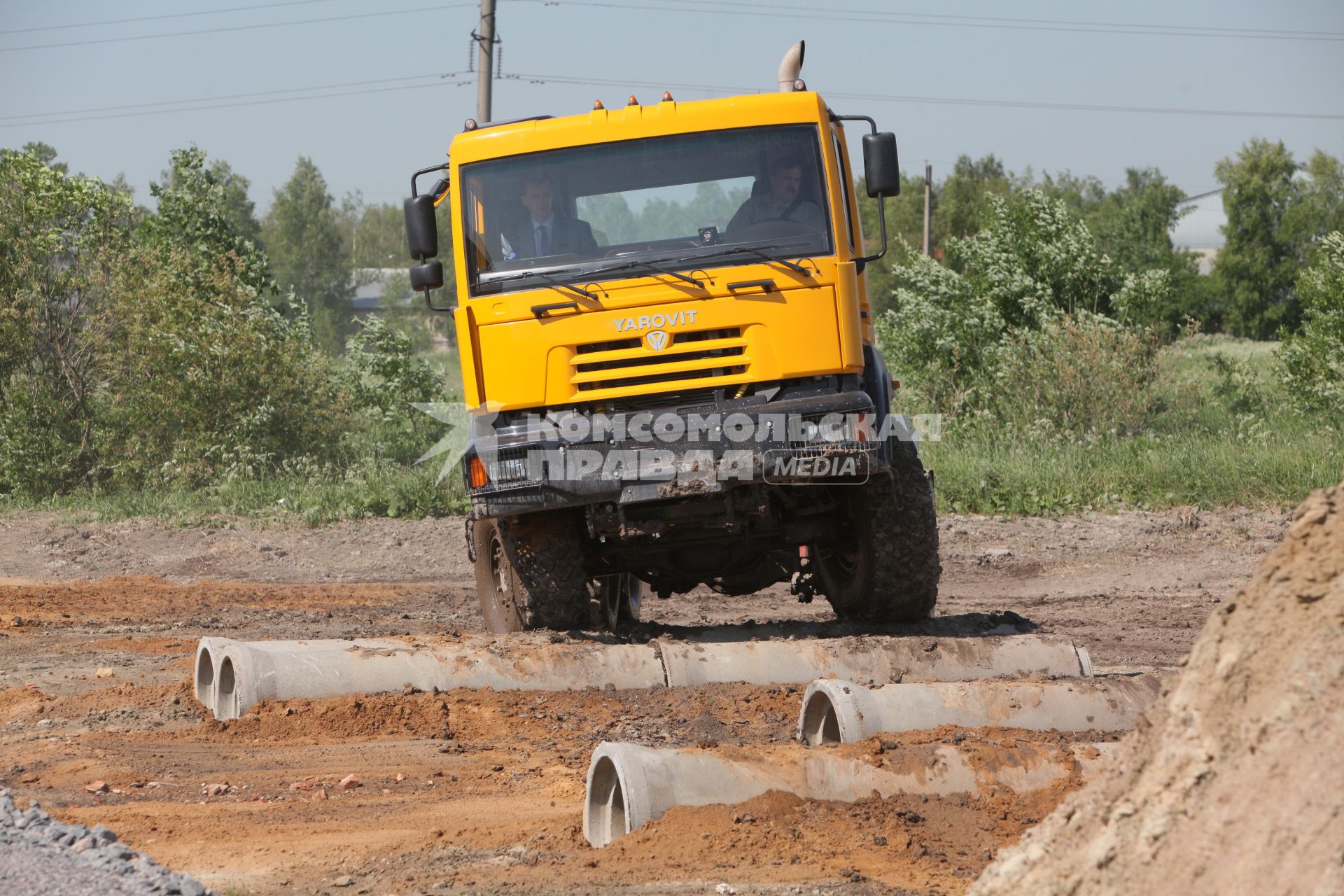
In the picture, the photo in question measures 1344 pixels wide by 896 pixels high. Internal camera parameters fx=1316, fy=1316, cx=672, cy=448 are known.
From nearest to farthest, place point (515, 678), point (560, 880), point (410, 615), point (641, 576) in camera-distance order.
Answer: point (560, 880) → point (515, 678) → point (641, 576) → point (410, 615)

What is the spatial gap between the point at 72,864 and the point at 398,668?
9.42 feet

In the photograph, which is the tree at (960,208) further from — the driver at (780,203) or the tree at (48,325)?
the driver at (780,203)

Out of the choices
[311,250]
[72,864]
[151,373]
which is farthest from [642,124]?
[311,250]

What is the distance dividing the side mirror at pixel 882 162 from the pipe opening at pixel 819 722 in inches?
118

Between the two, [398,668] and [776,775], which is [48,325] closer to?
[398,668]

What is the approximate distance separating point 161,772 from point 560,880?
2345 millimetres

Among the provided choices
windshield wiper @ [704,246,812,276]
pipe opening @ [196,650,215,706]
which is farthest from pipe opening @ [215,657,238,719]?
windshield wiper @ [704,246,812,276]

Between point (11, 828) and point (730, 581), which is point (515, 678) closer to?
point (730, 581)

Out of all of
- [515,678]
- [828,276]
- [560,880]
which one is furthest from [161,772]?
[828,276]

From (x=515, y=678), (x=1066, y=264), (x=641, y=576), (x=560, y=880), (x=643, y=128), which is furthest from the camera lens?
(x=1066, y=264)

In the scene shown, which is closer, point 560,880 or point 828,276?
point 560,880

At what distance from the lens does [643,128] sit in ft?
24.0

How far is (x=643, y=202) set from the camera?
7.36 meters

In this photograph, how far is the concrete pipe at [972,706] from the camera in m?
5.27
